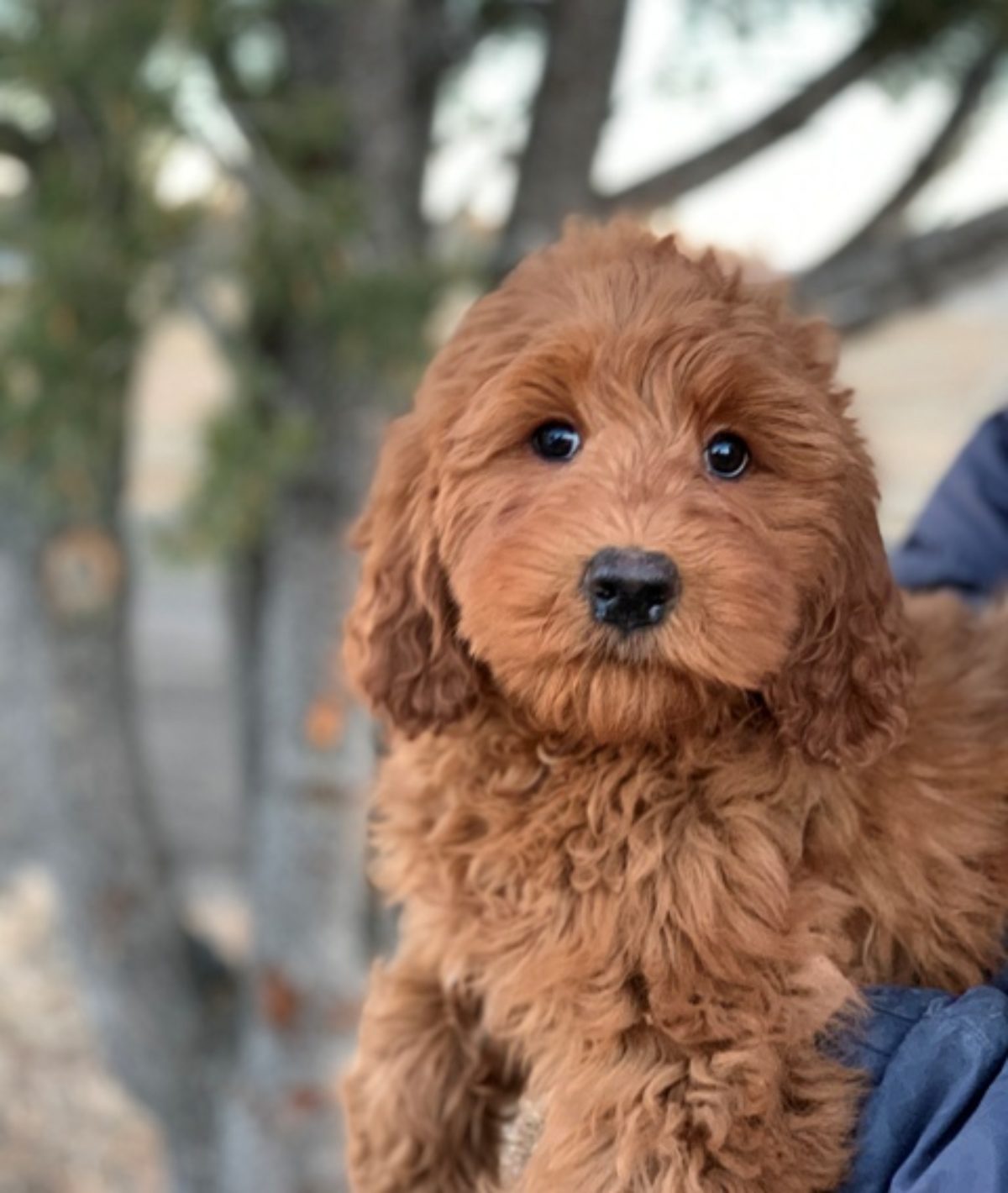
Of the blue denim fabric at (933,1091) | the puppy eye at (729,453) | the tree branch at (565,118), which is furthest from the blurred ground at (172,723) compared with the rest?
the blue denim fabric at (933,1091)

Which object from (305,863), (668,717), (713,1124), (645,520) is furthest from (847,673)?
(305,863)

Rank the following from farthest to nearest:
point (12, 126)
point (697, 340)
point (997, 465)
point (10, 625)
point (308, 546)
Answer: point (10, 625) < point (308, 546) < point (12, 126) < point (997, 465) < point (697, 340)

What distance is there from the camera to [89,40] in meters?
3.30

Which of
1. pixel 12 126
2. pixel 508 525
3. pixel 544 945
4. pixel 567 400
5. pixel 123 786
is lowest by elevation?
pixel 123 786

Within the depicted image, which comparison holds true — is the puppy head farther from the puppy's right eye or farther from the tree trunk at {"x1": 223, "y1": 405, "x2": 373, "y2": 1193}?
the tree trunk at {"x1": 223, "y1": 405, "x2": 373, "y2": 1193}

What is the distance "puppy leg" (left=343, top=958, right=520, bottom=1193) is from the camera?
245 cm

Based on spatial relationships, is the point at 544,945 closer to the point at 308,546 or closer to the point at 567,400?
the point at 567,400

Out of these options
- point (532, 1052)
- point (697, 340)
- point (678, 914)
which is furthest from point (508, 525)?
point (532, 1052)

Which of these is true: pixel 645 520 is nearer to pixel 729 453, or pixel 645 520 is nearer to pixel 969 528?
pixel 729 453

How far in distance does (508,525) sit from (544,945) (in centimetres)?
61

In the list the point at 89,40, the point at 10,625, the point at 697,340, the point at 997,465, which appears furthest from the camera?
the point at 10,625

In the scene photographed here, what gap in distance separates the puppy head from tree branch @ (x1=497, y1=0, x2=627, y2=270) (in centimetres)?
267

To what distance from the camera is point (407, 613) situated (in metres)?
2.27

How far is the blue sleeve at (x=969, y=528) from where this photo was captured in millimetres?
3031
